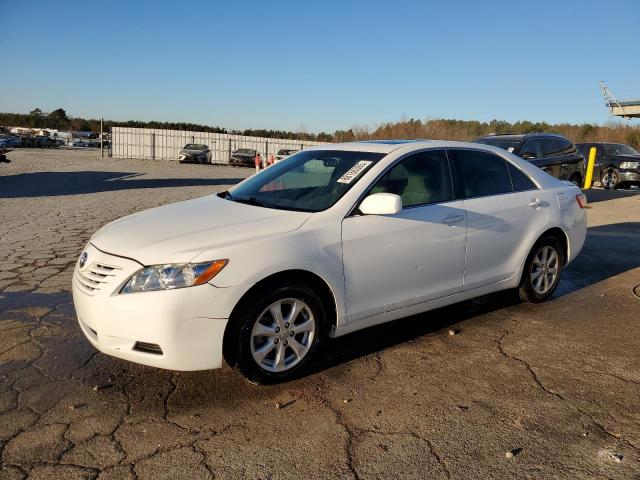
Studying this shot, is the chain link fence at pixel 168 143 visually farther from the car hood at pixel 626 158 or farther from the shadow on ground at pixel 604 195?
the shadow on ground at pixel 604 195

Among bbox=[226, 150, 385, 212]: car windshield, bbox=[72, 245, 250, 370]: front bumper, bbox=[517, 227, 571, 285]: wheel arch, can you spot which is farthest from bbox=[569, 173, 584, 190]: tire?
bbox=[72, 245, 250, 370]: front bumper

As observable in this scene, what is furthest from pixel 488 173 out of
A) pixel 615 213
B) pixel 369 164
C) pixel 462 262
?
pixel 615 213

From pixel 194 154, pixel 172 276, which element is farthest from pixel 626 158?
pixel 194 154

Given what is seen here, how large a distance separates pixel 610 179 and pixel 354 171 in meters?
18.0

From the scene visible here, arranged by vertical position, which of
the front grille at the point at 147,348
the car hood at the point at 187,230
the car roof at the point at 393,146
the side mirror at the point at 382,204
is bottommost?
the front grille at the point at 147,348

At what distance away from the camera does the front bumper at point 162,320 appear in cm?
309

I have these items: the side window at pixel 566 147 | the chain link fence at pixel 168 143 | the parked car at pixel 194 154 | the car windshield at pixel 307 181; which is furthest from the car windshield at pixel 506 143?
the chain link fence at pixel 168 143

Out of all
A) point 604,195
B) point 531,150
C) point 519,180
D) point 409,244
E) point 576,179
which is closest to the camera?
point 409,244

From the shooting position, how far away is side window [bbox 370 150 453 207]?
13.4 feet

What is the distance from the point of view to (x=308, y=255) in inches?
136

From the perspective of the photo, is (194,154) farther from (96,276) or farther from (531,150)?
(96,276)

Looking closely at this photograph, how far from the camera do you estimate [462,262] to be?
438cm

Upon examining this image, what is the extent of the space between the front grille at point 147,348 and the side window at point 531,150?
9828 mm

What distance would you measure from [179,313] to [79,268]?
0.99m
